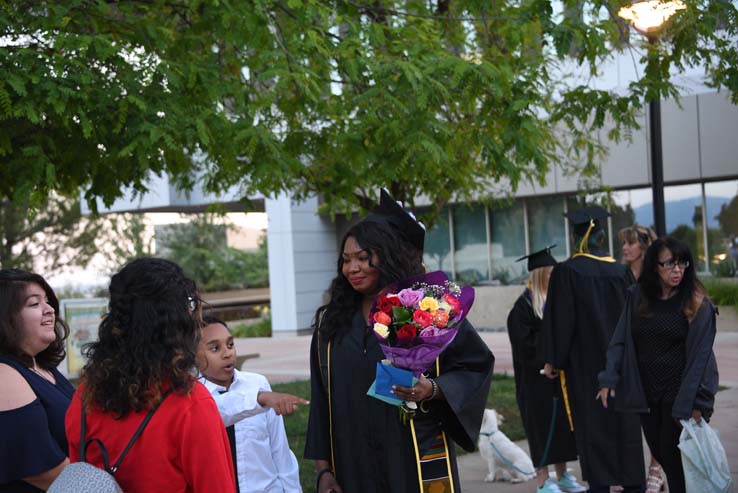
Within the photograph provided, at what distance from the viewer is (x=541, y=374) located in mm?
8070

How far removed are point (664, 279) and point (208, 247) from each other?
44.6m

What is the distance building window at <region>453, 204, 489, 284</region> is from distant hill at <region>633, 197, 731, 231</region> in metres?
4.77

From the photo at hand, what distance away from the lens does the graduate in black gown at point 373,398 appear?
367cm

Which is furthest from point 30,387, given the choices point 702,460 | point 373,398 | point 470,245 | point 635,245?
point 470,245

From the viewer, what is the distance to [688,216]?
23172 mm

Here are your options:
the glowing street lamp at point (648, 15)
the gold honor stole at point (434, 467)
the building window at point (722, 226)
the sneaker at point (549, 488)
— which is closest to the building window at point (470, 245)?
the building window at point (722, 226)

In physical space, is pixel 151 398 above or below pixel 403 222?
below

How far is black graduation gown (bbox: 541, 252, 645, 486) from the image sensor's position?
23.9 feet

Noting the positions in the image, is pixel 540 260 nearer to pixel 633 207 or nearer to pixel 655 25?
pixel 655 25

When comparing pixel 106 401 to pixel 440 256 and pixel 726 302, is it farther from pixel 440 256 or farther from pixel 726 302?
pixel 440 256

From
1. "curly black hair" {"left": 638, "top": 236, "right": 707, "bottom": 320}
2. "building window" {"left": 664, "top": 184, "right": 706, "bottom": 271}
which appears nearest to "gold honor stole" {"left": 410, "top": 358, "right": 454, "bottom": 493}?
"curly black hair" {"left": 638, "top": 236, "right": 707, "bottom": 320}

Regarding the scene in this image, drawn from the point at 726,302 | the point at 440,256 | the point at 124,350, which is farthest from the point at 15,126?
the point at 440,256

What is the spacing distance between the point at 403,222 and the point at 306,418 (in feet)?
26.0

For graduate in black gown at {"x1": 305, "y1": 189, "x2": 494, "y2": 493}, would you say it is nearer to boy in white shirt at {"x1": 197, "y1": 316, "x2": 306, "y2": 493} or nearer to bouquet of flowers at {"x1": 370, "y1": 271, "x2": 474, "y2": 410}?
bouquet of flowers at {"x1": 370, "y1": 271, "x2": 474, "y2": 410}
